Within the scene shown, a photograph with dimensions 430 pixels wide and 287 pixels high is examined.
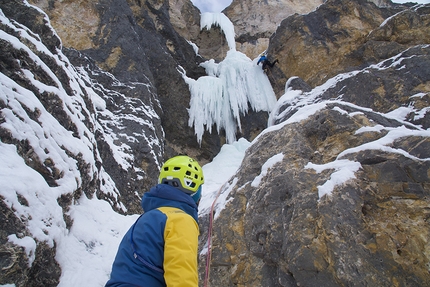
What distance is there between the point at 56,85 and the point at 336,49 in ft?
32.3

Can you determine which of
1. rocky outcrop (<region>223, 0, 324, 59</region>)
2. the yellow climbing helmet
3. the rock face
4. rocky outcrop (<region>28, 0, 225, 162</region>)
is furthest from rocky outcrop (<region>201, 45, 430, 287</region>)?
rocky outcrop (<region>223, 0, 324, 59</region>)

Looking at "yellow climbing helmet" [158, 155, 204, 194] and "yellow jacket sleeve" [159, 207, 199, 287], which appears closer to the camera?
"yellow jacket sleeve" [159, 207, 199, 287]

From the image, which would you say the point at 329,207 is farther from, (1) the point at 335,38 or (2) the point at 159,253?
(1) the point at 335,38

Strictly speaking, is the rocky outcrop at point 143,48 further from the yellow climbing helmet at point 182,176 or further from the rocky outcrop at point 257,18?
the yellow climbing helmet at point 182,176

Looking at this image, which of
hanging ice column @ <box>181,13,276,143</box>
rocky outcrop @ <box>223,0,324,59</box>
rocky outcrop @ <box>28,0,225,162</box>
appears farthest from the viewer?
rocky outcrop @ <box>223,0,324,59</box>

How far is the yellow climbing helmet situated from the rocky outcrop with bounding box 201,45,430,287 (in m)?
0.99

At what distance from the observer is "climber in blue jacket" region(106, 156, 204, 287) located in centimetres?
138

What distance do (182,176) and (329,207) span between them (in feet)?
4.14

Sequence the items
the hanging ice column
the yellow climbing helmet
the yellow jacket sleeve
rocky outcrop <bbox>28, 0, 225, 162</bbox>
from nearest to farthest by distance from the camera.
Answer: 1. the yellow jacket sleeve
2. the yellow climbing helmet
3. rocky outcrop <bbox>28, 0, 225, 162</bbox>
4. the hanging ice column

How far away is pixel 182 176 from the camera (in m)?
1.91

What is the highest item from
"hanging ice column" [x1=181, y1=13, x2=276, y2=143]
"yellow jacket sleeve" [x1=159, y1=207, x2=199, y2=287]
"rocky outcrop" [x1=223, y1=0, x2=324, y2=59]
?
"yellow jacket sleeve" [x1=159, y1=207, x2=199, y2=287]

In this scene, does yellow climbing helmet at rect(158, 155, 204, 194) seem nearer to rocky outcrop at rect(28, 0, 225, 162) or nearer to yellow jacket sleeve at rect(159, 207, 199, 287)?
yellow jacket sleeve at rect(159, 207, 199, 287)

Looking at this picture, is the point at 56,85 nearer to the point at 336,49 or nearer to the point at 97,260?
the point at 97,260

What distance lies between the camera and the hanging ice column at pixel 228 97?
38.6 ft
